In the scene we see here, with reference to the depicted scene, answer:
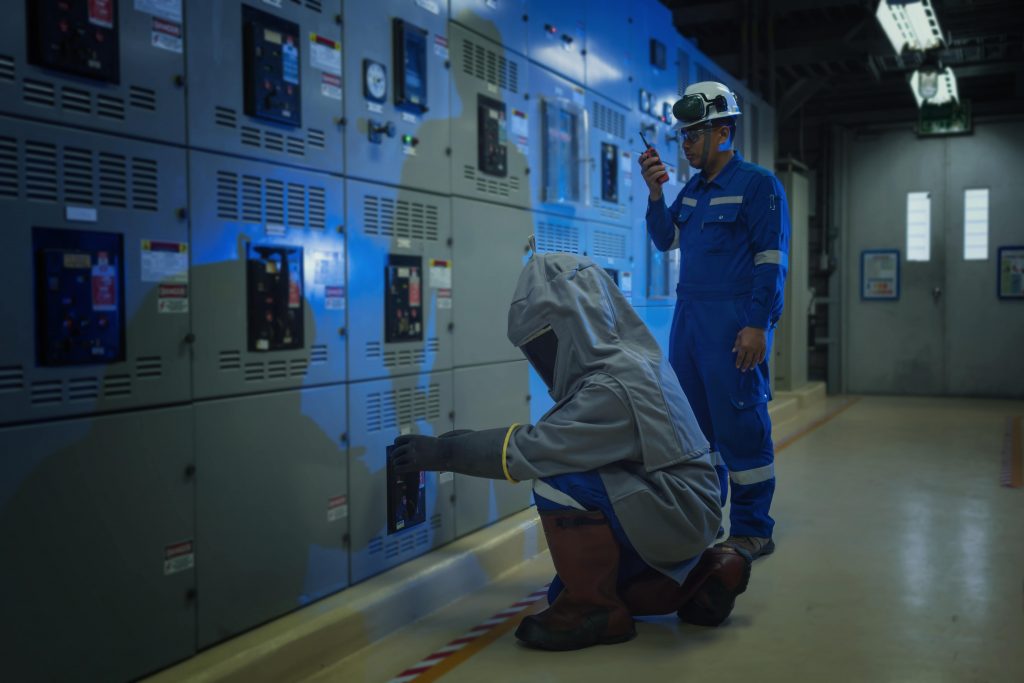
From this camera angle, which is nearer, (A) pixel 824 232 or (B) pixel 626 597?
(B) pixel 626 597

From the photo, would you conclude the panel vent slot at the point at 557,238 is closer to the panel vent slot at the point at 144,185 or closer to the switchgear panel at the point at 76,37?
the panel vent slot at the point at 144,185

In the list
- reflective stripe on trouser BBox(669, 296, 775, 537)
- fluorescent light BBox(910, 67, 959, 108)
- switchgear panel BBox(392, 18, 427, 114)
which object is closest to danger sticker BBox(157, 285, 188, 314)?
switchgear panel BBox(392, 18, 427, 114)

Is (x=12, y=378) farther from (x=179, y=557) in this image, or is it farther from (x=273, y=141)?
(x=273, y=141)

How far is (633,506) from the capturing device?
283 centimetres

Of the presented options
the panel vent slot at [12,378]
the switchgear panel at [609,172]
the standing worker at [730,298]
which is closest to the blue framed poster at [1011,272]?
the switchgear panel at [609,172]

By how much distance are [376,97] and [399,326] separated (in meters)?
0.88

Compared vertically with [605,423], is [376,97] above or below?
above

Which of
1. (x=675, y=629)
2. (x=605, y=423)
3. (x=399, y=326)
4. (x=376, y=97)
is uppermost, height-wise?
(x=376, y=97)

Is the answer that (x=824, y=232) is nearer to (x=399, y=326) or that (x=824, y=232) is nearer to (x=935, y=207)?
(x=935, y=207)

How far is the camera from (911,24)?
286 inches

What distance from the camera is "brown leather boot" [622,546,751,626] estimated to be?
3053 millimetres

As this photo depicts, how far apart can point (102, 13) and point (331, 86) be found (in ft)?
3.06

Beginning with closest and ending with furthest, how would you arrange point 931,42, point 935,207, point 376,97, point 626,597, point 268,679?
point 268,679, point 626,597, point 376,97, point 931,42, point 935,207

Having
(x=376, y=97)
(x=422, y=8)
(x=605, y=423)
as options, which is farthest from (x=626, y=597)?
(x=422, y=8)
